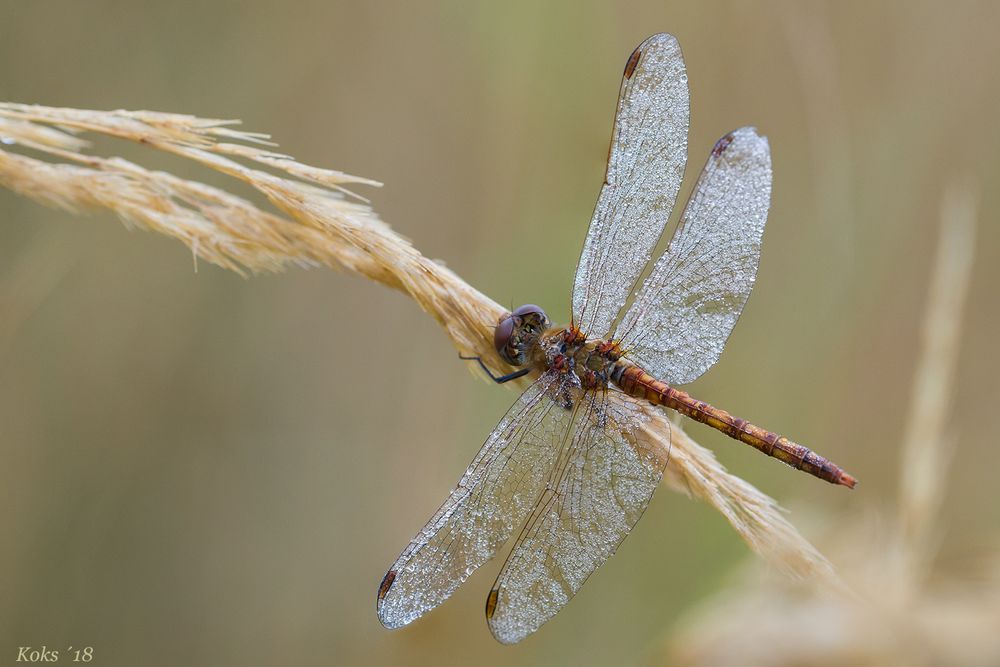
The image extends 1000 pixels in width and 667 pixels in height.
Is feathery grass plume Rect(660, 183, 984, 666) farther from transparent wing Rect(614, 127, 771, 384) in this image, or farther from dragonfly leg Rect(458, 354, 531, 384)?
dragonfly leg Rect(458, 354, 531, 384)

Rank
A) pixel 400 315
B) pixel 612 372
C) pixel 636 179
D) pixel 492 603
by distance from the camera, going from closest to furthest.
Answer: pixel 492 603 < pixel 636 179 < pixel 612 372 < pixel 400 315

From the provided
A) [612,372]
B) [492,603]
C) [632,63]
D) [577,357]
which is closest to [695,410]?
[612,372]

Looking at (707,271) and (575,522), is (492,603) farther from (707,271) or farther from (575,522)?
(707,271)

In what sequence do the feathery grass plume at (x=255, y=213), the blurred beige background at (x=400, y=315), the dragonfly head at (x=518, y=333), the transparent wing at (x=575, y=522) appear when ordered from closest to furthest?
the feathery grass plume at (x=255, y=213), the transparent wing at (x=575, y=522), the dragonfly head at (x=518, y=333), the blurred beige background at (x=400, y=315)

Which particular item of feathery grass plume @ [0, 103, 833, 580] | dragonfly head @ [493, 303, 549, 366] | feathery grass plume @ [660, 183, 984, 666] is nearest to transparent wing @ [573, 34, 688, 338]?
dragonfly head @ [493, 303, 549, 366]

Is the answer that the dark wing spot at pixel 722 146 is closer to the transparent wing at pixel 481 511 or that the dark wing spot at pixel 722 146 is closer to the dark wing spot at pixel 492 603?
the transparent wing at pixel 481 511

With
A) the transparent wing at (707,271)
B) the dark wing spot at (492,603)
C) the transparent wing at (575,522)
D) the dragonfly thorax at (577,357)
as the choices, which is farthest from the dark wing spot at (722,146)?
the dark wing spot at (492,603)

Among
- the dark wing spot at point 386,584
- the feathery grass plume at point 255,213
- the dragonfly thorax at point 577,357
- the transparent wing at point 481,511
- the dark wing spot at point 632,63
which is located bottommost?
the dark wing spot at point 386,584

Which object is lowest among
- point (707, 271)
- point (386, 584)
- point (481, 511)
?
point (386, 584)
